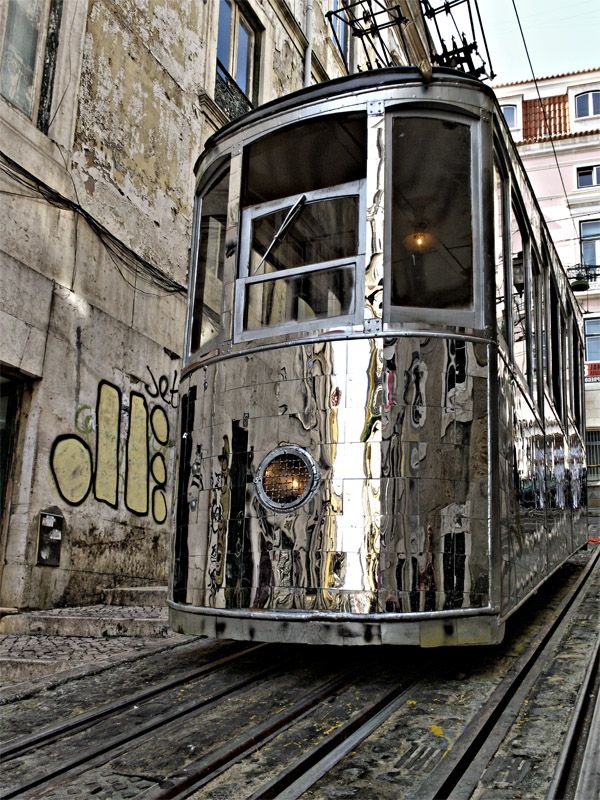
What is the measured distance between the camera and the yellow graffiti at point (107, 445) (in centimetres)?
756

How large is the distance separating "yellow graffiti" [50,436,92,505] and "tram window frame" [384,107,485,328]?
4.26 meters

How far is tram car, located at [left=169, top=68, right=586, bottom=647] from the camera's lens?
3.67 meters

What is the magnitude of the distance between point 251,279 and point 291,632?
6.65 ft

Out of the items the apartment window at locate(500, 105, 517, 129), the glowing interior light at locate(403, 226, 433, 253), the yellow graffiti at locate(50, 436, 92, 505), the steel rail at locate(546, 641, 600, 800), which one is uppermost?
the apartment window at locate(500, 105, 517, 129)

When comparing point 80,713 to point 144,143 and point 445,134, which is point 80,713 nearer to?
point 445,134

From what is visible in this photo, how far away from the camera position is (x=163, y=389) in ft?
28.7

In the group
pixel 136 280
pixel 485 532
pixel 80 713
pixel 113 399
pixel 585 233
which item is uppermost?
pixel 585 233

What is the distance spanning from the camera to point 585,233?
27562 mm

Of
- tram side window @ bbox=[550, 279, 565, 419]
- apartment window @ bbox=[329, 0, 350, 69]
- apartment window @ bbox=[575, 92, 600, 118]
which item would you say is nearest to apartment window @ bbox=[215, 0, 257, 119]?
apartment window @ bbox=[329, 0, 350, 69]

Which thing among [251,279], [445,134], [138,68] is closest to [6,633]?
[251,279]

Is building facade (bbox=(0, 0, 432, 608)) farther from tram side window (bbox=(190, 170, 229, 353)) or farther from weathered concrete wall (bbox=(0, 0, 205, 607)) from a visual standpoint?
tram side window (bbox=(190, 170, 229, 353))

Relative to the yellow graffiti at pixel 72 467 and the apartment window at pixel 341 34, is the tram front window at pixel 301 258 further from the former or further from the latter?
the apartment window at pixel 341 34

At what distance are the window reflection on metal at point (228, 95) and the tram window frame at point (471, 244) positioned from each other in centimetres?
732

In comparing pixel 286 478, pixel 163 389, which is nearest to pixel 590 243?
pixel 163 389
